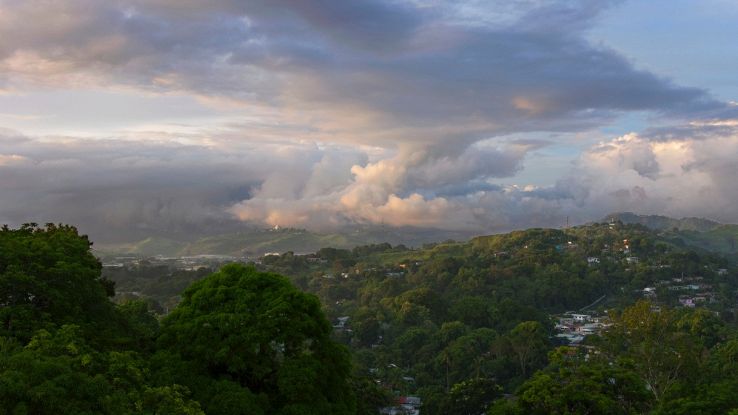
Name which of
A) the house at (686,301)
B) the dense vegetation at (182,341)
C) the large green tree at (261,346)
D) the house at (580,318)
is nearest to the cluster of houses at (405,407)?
Result: the large green tree at (261,346)

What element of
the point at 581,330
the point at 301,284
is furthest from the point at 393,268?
the point at 581,330

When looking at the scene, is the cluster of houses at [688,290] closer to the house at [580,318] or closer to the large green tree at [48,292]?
the house at [580,318]

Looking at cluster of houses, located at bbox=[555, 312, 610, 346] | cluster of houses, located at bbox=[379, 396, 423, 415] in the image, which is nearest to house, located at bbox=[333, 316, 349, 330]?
cluster of houses, located at bbox=[555, 312, 610, 346]

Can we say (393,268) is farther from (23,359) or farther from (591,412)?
(23,359)

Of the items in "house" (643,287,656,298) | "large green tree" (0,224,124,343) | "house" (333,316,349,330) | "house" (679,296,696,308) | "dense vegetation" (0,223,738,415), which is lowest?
"house" (679,296,696,308)

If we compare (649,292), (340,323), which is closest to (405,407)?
(340,323)

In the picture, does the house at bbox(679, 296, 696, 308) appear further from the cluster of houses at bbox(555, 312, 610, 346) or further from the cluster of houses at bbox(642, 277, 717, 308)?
the cluster of houses at bbox(555, 312, 610, 346)

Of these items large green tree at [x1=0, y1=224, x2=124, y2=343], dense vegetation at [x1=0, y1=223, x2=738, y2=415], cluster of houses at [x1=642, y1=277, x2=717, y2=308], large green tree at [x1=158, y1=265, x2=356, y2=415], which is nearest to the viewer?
dense vegetation at [x1=0, y1=223, x2=738, y2=415]
